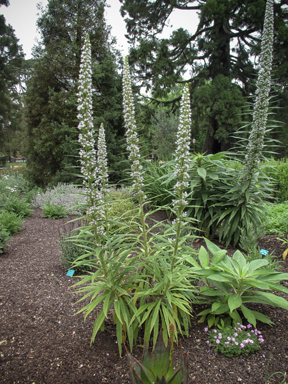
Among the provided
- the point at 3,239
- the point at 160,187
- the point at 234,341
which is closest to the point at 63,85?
the point at 160,187

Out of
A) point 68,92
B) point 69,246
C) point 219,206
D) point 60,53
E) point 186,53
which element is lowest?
point 69,246

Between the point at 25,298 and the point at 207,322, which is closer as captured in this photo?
the point at 207,322

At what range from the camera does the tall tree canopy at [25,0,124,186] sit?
31.5 feet

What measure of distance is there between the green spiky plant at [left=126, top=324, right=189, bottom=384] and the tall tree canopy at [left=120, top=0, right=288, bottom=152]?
12.2 m

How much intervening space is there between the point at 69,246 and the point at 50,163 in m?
7.48

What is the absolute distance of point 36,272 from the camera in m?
3.82

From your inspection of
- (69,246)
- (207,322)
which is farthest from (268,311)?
(69,246)

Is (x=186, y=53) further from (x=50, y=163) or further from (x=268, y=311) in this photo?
(x=268, y=311)

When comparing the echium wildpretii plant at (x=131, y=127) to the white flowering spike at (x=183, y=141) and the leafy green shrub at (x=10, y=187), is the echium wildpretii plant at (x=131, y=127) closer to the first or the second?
the white flowering spike at (x=183, y=141)

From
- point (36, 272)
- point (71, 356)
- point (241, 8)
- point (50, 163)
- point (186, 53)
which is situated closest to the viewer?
point (71, 356)

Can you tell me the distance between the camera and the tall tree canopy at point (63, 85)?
959cm

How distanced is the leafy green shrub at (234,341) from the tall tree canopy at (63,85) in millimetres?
7695

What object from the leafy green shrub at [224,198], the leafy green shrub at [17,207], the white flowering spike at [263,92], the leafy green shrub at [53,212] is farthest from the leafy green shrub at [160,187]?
the leafy green shrub at [17,207]

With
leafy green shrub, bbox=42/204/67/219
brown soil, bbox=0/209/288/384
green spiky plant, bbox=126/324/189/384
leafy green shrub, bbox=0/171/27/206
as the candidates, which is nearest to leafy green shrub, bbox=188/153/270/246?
brown soil, bbox=0/209/288/384
